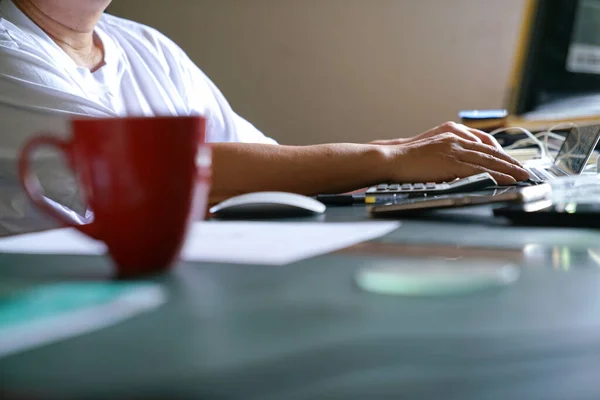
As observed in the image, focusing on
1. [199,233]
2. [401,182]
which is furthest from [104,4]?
[199,233]

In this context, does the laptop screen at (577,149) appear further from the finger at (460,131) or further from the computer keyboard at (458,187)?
the computer keyboard at (458,187)

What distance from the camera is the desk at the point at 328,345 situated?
0.21 metres

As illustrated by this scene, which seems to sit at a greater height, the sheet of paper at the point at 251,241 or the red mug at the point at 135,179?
the red mug at the point at 135,179

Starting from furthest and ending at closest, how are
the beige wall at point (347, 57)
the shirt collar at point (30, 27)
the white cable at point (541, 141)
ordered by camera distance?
the beige wall at point (347, 57) < the white cable at point (541, 141) < the shirt collar at point (30, 27)

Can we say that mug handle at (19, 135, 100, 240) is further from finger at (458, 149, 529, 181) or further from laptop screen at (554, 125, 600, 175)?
laptop screen at (554, 125, 600, 175)

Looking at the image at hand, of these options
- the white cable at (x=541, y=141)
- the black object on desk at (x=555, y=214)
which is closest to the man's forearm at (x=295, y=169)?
the black object on desk at (x=555, y=214)

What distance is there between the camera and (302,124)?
290 centimetres

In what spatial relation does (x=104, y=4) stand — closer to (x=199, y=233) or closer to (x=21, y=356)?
(x=199, y=233)

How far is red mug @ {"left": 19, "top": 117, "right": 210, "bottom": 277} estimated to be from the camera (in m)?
0.36

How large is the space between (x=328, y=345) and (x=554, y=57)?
0.58 m

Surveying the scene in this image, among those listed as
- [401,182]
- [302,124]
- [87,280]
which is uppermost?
[87,280]

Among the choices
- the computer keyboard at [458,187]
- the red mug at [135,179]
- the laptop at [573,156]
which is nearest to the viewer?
the red mug at [135,179]

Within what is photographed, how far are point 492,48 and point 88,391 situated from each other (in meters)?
2.72

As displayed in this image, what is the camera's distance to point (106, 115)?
1.09 meters
